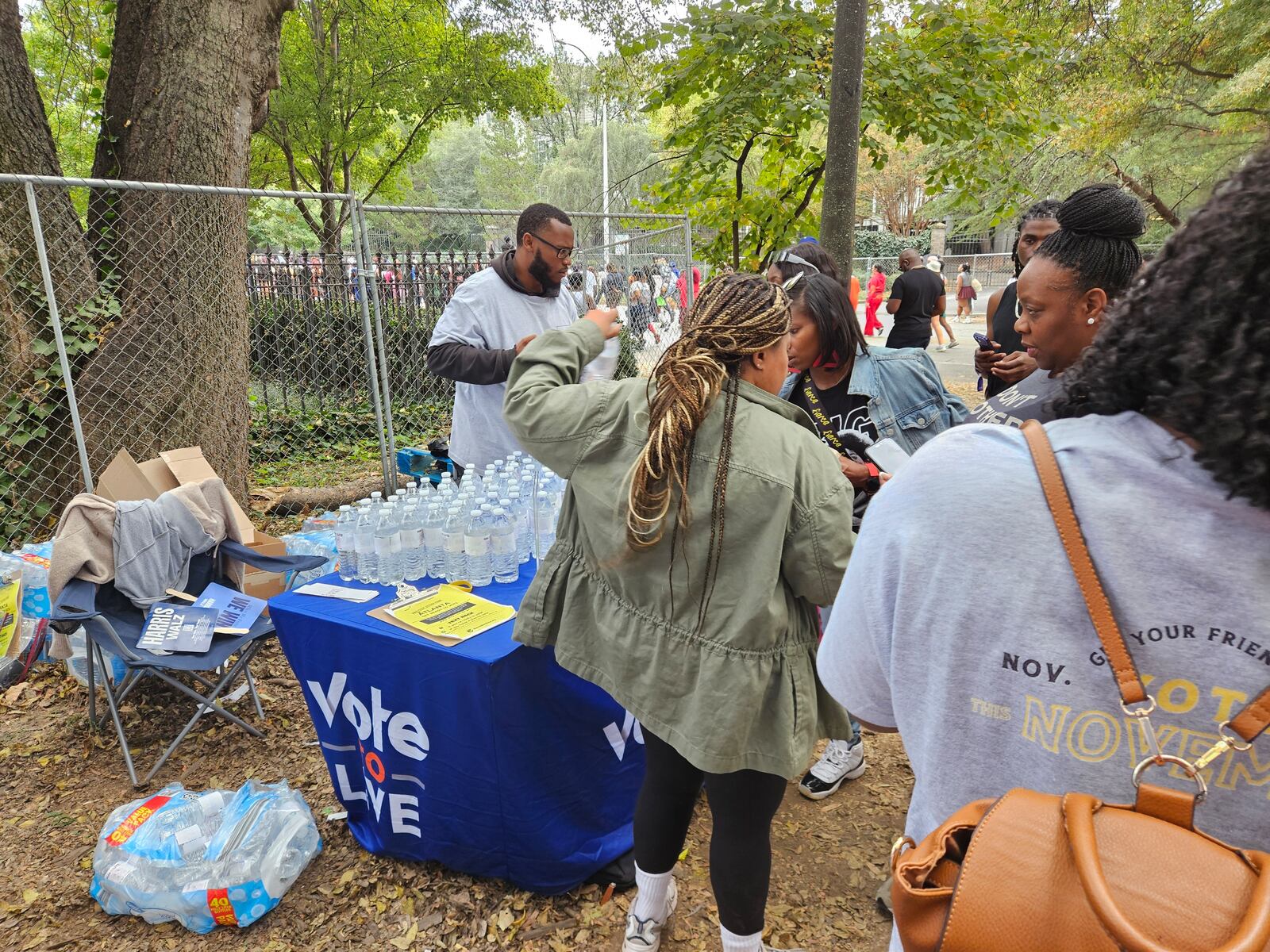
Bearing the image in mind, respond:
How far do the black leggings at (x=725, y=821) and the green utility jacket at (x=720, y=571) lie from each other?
0.49ft

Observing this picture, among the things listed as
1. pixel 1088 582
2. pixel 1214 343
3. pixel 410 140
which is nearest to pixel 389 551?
pixel 1088 582

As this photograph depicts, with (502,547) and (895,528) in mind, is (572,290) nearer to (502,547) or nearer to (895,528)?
(502,547)

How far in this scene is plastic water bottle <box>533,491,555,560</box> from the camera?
106 inches

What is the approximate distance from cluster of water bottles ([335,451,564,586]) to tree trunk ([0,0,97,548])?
9.82 feet

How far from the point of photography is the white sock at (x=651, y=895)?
2057mm

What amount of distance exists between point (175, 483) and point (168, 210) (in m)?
1.99

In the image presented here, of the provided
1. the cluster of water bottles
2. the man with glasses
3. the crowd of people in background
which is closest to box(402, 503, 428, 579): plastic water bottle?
the cluster of water bottles

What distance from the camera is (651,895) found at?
81.7 inches

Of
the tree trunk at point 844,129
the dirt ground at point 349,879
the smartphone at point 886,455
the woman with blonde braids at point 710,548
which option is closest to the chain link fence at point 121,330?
the dirt ground at point 349,879

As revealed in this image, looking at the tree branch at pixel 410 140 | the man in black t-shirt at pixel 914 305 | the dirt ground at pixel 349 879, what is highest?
the tree branch at pixel 410 140

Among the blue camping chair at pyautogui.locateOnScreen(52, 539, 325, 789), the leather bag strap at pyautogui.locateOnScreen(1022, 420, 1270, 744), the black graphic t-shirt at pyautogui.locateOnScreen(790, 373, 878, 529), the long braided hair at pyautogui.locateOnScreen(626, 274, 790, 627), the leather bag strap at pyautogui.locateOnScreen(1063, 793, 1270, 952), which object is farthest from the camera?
the blue camping chair at pyautogui.locateOnScreen(52, 539, 325, 789)

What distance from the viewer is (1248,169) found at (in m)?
0.74

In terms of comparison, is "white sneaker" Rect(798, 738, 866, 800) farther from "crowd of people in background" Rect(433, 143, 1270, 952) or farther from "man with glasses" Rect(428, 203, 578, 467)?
"man with glasses" Rect(428, 203, 578, 467)

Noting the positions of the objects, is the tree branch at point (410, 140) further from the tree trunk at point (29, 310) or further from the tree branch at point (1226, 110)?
the tree branch at point (1226, 110)
